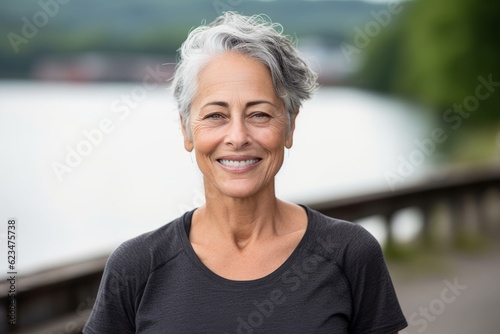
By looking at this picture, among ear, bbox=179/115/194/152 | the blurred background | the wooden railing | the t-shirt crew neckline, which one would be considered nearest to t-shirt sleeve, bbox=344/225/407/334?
the t-shirt crew neckline

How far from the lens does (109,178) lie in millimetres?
20375

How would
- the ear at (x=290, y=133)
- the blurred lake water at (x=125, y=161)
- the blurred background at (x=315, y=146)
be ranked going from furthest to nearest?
the blurred lake water at (x=125, y=161), the blurred background at (x=315, y=146), the ear at (x=290, y=133)

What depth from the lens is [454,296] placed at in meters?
5.44

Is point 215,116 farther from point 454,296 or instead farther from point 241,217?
point 454,296

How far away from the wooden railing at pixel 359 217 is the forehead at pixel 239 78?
185cm

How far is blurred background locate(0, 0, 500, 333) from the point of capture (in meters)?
4.86

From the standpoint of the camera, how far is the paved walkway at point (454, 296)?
4922mm

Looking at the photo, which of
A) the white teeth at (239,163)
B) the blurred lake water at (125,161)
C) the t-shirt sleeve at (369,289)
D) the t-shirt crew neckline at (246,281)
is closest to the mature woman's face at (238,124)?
the white teeth at (239,163)

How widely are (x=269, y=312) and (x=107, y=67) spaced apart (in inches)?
590

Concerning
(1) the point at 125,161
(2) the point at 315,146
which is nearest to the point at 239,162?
(2) the point at 315,146

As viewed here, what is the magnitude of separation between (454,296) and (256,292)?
393 cm

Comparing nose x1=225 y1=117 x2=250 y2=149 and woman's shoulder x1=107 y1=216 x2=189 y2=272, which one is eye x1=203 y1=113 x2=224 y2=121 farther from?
woman's shoulder x1=107 y1=216 x2=189 y2=272

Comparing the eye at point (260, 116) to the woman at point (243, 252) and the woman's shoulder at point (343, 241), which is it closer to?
the woman at point (243, 252)

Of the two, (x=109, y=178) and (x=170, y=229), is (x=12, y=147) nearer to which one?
(x=109, y=178)
